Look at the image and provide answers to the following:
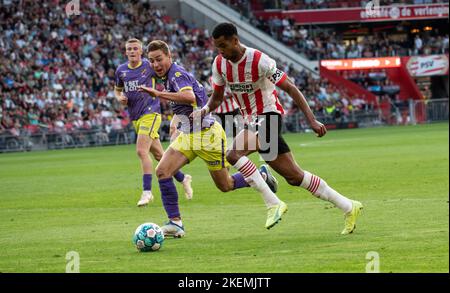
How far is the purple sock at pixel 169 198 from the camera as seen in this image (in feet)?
39.8

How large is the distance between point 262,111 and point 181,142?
117 cm

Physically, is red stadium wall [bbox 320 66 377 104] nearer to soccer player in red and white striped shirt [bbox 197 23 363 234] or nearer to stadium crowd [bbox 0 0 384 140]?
stadium crowd [bbox 0 0 384 140]

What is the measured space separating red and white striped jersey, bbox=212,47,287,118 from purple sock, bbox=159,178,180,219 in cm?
128

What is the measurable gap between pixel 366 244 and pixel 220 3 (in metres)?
49.2

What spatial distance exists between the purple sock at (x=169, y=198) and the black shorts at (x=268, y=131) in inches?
46.4

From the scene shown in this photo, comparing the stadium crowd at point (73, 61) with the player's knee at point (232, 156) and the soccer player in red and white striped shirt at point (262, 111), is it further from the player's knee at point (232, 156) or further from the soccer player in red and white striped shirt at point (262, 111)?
the soccer player in red and white striped shirt at point (262, 111)

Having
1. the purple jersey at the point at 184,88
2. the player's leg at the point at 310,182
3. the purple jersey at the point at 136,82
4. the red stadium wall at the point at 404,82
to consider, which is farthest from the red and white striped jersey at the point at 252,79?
the red stadium wall at the point at 404,82

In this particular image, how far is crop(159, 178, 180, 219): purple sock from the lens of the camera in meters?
12.1

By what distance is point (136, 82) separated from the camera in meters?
17.5

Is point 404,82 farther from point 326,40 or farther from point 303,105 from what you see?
point 303,105

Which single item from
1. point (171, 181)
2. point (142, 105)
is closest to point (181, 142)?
point (171, 181)
